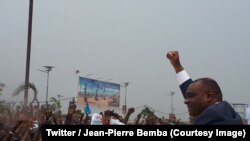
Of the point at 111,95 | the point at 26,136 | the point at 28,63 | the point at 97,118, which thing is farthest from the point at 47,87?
the point at 97,118

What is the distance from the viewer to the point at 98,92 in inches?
796

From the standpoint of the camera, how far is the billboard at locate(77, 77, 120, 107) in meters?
18.3

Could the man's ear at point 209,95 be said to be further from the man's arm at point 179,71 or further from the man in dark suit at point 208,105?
the man's arm at point 179,71

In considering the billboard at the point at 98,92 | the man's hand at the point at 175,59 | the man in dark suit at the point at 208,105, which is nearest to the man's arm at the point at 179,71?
the man's hand at the point at 175,59

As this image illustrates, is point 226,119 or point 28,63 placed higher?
point 28,63

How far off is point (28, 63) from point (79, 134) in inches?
424

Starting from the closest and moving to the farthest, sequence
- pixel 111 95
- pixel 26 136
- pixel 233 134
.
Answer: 1. pixel 233 134
2. pixel 26 136
3. pixel 111 95

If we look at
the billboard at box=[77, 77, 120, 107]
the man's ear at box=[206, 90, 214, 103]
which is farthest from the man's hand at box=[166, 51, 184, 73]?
the billboard at box=[77, 77, 120, 107]

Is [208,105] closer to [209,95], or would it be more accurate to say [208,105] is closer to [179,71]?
[209,95]

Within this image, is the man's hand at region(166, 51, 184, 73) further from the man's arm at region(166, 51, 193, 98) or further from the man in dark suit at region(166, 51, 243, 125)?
the man in dark suit at region(166, 51, 243, 125)

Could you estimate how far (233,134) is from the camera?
1.86 meters

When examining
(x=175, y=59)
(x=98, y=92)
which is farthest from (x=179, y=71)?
(x=98, y=92)

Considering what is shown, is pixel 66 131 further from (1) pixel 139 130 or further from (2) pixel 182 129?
(2) pixel 182 129

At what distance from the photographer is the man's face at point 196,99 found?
2.22 meters
